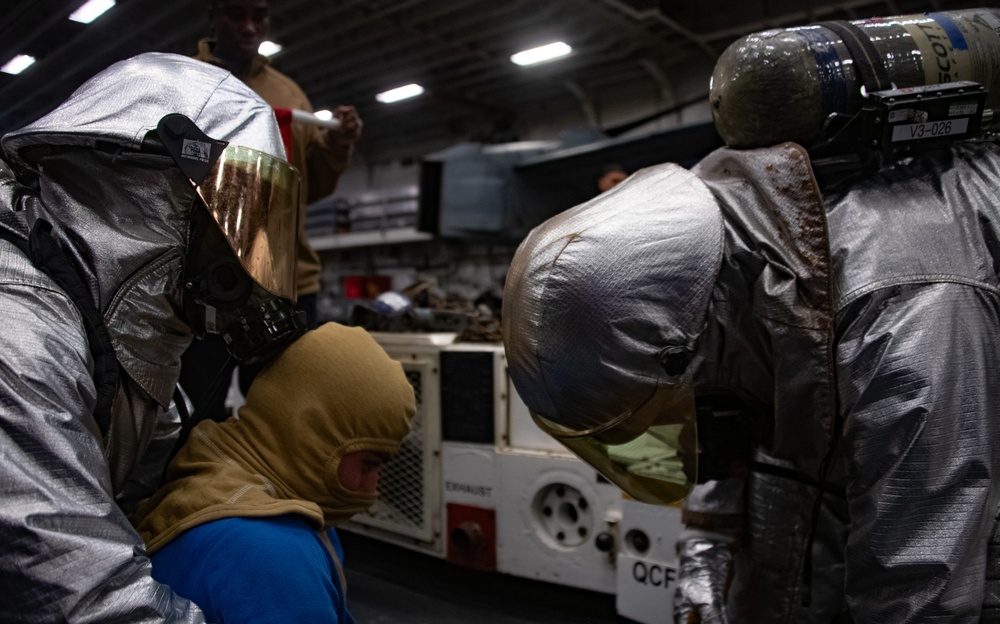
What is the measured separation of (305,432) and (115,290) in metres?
0.37

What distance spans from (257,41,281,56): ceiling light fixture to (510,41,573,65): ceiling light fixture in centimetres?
350

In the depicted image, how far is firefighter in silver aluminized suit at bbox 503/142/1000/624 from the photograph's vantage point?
1065mm

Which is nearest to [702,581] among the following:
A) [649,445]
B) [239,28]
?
[649,445]

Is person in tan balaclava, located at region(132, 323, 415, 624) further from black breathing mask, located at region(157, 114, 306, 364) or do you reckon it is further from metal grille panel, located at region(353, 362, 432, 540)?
metal grille panel, located at region(353, 362, 432, 540)

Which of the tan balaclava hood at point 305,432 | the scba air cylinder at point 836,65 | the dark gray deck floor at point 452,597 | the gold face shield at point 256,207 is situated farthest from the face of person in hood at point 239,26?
the dark gray deck floor at point 452,597

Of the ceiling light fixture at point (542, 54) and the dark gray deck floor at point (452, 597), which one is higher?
the ceiling light fixture at point (542, 54)

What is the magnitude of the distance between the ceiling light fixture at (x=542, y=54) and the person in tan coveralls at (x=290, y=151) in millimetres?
3500

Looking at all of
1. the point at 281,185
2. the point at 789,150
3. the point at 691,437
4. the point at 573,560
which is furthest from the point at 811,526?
Answer: the point at 573,560

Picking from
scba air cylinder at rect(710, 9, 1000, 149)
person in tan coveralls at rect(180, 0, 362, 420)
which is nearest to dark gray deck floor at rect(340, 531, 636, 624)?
person in tan coveralls at rect(180, 0, 362, 420)

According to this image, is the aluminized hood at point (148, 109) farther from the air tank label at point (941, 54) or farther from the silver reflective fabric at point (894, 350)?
the air tank label at point (941, 54)

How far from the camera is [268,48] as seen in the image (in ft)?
7.96

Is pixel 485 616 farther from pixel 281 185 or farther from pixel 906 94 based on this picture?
pixel 906 94

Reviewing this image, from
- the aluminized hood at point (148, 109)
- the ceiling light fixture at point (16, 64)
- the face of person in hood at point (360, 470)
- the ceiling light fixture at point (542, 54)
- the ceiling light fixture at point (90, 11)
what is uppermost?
the ceiling light fixture at point (542, 54)

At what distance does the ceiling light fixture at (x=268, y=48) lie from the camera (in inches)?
92.0
